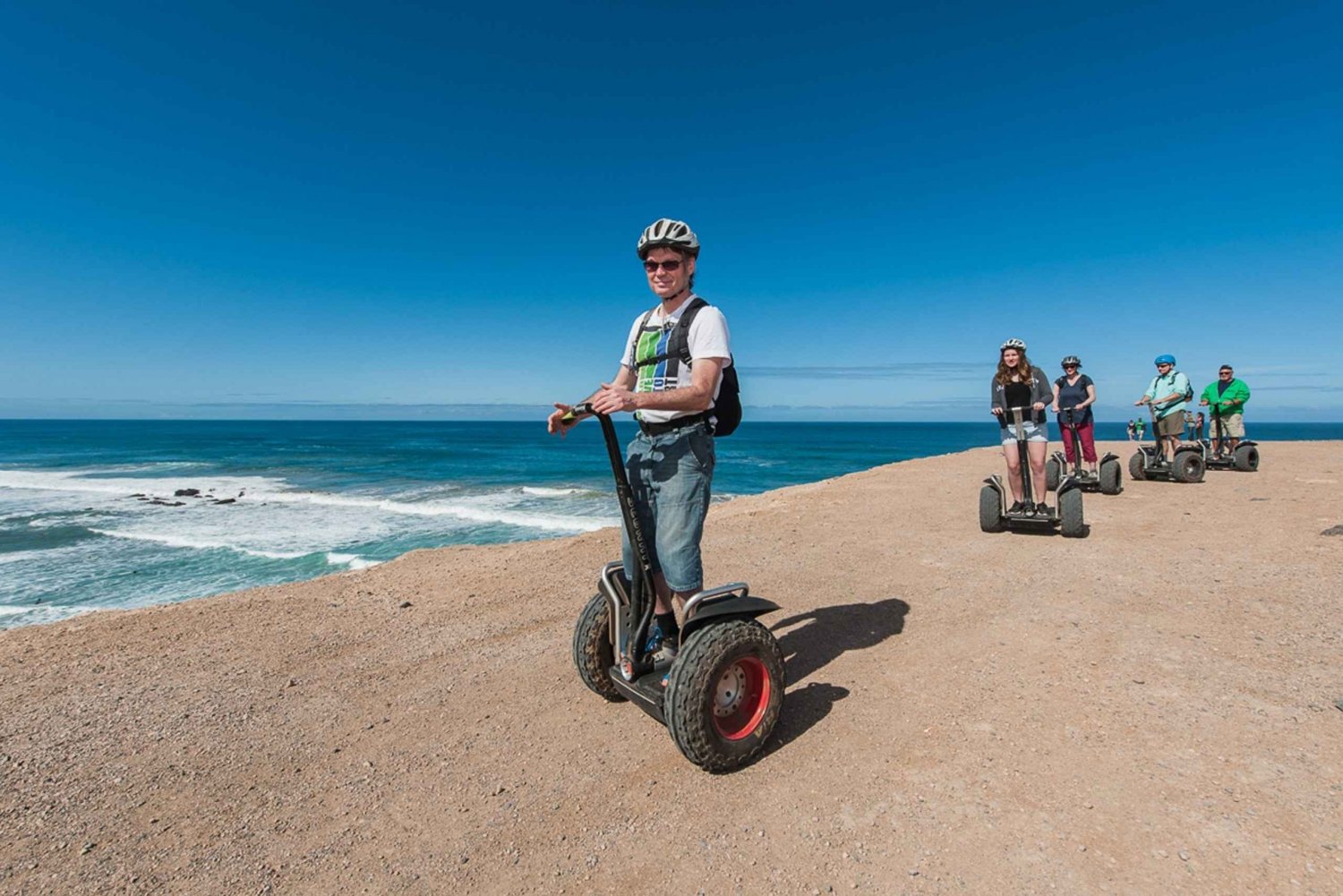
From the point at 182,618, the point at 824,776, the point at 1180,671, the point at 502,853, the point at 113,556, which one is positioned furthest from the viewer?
the point at 113,556

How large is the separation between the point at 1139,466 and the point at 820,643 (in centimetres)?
1155

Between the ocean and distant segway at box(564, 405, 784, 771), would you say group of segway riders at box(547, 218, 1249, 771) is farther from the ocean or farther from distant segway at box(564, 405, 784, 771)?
the ocean

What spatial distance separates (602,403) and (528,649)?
2688 millimetres

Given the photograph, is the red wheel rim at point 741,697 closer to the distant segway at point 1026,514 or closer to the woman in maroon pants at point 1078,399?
the distant segway at point 1026,514

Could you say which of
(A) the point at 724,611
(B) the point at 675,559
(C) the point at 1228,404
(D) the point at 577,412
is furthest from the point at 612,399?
(C) the point at 1228,404

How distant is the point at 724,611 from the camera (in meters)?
3.05

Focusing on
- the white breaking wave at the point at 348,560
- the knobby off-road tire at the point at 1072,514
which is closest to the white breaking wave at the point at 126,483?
the white breaking wave at the point at 348,560

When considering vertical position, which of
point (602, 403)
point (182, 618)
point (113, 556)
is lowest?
point (113, 556)

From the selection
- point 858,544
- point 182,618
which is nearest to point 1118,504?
point 858,544

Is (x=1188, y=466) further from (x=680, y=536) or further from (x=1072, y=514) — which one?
(x=680, y=536)

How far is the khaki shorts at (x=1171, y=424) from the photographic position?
12047 mm

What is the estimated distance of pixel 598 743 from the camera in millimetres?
3252

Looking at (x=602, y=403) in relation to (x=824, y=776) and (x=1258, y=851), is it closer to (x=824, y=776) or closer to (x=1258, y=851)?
(x=824, y=776)

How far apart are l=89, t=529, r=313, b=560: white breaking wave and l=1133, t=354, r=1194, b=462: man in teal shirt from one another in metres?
16.7
